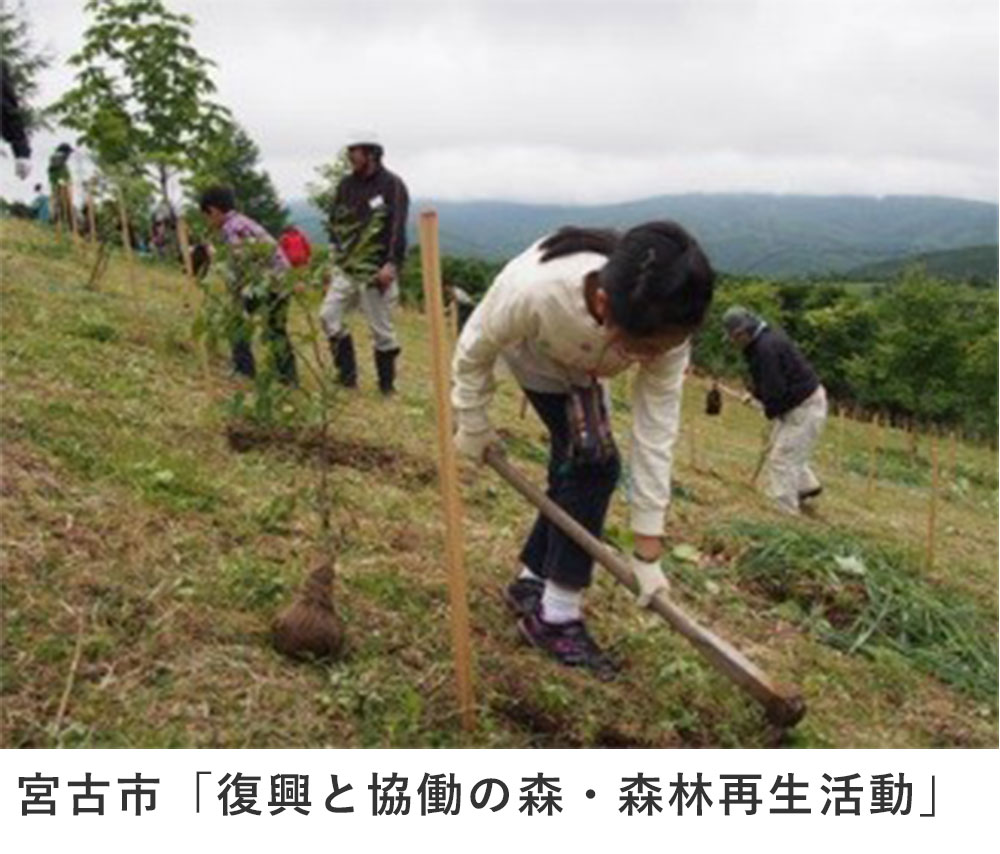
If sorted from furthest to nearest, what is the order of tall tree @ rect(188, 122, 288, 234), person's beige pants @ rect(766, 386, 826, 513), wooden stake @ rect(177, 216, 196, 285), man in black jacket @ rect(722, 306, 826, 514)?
tall tree @ rect(188, 122, 288, 234)
person's beige pants @ rect(766, 386, 826, 513)
man in black jacket @ rect(722, 306, 826, 514)
wooden stake @ rect(177, 216, 196, 285)

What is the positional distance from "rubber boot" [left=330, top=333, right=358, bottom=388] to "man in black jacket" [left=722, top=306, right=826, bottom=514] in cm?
293

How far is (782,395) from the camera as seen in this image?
8.25 metres

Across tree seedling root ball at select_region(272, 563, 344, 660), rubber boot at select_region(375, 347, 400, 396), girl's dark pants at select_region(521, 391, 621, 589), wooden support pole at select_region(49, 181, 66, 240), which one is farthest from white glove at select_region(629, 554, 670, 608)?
wooden support pole at select_region(49, 181, 66, 240)

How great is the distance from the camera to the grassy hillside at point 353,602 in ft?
9.77

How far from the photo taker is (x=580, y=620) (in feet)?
11.7

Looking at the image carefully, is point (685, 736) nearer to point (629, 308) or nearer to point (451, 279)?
point (629, 308)

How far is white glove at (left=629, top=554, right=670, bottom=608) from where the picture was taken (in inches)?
123

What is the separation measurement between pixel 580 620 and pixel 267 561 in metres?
1.18

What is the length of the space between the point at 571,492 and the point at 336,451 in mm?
2451

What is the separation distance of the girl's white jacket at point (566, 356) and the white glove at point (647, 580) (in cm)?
10

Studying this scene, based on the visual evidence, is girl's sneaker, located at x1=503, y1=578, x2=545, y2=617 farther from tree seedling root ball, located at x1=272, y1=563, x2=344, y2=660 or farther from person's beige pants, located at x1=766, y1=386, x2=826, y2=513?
person's beige pants, located at x1=766, y1=386, x2=826, y2=513

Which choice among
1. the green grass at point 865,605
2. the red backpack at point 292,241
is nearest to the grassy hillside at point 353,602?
the green grass at point 865,605

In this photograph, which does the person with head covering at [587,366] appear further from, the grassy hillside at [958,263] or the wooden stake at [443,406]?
the grassy hillside at [958,263]

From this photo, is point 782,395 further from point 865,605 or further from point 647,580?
point 647,580
